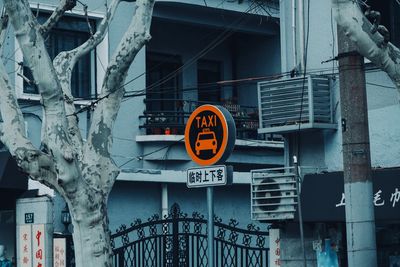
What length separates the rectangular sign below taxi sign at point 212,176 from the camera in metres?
12.3

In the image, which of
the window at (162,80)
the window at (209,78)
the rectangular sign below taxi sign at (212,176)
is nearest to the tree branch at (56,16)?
the rectangular sign below taxi sign at (212,176)

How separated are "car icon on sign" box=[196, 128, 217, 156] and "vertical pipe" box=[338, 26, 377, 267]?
1508 mm

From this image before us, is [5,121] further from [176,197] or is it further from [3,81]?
[176,197]

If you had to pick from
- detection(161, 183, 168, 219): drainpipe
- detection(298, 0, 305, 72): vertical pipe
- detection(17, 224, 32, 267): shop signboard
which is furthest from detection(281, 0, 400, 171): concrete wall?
detection(161, 183, 168, 219): drainpipe

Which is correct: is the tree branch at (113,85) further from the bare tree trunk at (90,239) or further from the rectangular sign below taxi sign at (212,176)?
the rectangular sign below taxi sign at (212,176)

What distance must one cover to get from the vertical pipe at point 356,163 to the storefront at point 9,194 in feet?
30.7

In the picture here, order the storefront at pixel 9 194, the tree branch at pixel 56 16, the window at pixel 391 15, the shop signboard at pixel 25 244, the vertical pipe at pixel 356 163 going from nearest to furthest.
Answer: the vertical pipe at pixel 356 163, the tree branch at pixel 56 16, the window at pixel 391 15, the shop signboard at pixel 25 244, the storefront at pixel 9 194

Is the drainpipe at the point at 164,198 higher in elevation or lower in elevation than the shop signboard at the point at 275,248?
higher

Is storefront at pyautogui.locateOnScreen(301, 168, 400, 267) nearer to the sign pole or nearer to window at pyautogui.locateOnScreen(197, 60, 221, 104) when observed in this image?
the sign pole

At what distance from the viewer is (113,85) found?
14.5 metres

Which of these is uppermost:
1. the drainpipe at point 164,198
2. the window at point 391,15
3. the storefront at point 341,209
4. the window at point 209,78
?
the window at point 209,78

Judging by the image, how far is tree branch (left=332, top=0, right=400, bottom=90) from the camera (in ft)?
37.4

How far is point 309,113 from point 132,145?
7509 mm

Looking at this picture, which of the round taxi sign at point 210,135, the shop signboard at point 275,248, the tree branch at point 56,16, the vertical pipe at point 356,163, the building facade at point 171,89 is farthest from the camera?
the building facade at point 171,89
